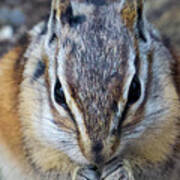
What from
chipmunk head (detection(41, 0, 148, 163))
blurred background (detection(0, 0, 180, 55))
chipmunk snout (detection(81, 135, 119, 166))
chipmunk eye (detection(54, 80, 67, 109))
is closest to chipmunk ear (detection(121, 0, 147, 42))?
chipmunk head (detection(41, 0, 148, 163))

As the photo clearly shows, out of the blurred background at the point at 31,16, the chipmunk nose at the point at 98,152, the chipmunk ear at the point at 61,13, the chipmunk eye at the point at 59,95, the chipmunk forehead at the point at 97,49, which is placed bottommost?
the chipmunk nose at the point at 98,152

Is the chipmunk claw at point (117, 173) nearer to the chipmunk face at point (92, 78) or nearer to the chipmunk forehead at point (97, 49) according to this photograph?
the chipmunk face at point (92, 78)

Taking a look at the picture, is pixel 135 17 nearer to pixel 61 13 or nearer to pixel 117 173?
pixel 61 13

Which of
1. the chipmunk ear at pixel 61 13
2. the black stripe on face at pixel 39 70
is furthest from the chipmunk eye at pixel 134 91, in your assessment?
the black stripe on face at pixel 39 70

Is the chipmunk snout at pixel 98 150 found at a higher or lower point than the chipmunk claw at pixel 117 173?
higher

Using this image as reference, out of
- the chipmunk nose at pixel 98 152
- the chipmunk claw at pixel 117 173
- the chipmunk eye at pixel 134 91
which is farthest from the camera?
the chipmunk claw at pixel 117 173

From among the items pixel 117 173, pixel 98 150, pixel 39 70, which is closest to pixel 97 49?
pixel 98 150

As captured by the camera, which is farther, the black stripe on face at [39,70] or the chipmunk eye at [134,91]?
the black stripe on face at [39,70]

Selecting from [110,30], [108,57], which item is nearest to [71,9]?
[110,30]
